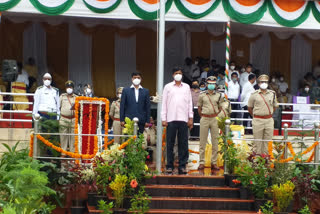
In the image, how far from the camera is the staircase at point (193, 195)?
12603 millimetres

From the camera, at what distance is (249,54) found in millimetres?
24578

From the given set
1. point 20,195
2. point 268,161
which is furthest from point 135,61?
point 20,195

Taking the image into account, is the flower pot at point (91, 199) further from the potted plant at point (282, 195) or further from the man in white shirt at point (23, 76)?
the man in white shirt at point (23, 76)

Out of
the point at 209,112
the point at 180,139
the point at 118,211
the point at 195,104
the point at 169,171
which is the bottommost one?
the point at 118,211

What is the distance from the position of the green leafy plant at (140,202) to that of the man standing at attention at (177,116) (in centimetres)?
157

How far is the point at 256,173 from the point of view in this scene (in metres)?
12.9

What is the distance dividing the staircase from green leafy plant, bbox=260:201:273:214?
32 cm

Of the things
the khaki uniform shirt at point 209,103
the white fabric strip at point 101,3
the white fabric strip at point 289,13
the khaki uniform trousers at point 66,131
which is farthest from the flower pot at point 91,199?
the white fabric strip at point 289,13

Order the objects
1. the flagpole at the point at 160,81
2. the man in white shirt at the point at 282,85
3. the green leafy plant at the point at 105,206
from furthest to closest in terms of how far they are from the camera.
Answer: the man in white shirt at the point at 282,85 → the flagpole at the point at 160,81 → the green leafy plant at the point at 105,206

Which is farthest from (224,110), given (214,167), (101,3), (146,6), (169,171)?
(101,3)

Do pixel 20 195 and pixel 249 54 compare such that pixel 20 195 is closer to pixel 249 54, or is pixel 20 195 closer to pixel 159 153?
pixel 159 153

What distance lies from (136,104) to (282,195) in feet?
11.8

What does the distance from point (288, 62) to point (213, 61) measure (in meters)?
Answer: 3.54

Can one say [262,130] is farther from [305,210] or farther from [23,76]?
[23,76]
